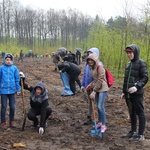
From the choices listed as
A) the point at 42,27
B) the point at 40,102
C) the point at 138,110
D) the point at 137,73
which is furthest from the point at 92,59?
the point at 42,27

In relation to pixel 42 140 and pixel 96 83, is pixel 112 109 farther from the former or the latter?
pixel 42 140

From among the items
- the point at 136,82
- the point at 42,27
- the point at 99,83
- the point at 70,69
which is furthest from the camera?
the point at 42,27

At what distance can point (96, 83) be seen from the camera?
4750 mm

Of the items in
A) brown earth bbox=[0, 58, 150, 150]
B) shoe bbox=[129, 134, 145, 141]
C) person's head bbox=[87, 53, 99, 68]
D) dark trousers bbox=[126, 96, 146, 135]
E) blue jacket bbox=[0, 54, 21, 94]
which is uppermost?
person's head bbox=[87, 53, 99, 68]

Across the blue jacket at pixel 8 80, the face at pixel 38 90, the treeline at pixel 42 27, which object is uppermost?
the treeline at pixel 42 27

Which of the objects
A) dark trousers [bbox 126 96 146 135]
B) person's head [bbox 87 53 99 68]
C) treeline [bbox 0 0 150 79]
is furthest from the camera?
treeline [bbox 0 0 150 79]

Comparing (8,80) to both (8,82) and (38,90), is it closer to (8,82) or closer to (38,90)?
(8,82)

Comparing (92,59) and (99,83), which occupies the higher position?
(92,59)

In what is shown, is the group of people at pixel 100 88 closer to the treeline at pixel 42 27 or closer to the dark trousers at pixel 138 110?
the dark trousers at pixel 138 110

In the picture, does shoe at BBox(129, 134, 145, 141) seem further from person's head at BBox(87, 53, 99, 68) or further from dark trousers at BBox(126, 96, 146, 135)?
person's head at BBox(87, 53, 99, 68)

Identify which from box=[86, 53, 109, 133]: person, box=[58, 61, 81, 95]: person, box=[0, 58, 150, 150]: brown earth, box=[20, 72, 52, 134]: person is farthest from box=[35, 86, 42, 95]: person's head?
box=[58, 61, 81, 95]: person

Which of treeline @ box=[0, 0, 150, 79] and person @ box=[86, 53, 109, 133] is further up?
treeline @ box=[0, 0, 150, 79]

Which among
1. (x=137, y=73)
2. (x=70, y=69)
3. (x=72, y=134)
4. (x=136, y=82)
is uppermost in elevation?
(x=137, y=73)

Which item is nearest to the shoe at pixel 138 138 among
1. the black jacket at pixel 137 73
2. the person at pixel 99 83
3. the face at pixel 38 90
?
the person at pixel 99 83
